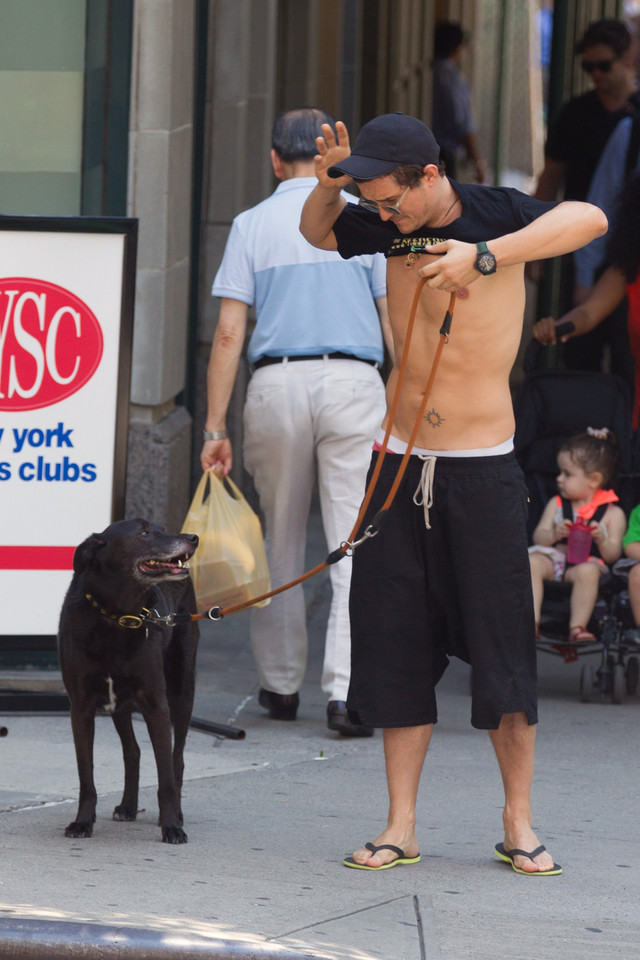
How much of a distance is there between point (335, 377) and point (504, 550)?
1.81 meters

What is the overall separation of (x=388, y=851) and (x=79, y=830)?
3.05ft

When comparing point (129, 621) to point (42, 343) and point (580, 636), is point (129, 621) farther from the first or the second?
point (580, 636)

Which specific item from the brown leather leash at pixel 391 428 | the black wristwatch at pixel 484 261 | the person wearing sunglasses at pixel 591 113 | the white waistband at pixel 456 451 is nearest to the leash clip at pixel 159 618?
the brown leather leash at pixel 391 428

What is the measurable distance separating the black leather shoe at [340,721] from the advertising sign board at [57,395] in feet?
3.64

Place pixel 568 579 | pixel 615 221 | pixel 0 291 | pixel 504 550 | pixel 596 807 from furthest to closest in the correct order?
pixel 615 221 → pixel 568 579 → pixel 0 291 → pixel 596 807 → pixel 504 550

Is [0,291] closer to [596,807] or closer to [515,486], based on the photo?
[515,486]

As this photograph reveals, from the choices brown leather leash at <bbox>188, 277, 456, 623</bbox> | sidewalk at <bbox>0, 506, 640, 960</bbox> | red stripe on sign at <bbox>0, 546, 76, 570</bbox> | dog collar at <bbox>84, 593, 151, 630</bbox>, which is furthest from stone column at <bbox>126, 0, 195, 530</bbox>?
brown leather leash at <bbox>188, 277, 456, 623</bbox>

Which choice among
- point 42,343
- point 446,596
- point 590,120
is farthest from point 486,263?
point 590,120

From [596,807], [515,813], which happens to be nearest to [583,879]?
[515,813]

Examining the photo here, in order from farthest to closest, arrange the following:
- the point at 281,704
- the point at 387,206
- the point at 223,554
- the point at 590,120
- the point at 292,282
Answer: the point at 590,120
the point at 281,704
the point at 292,282
the point at 223,554
the point at 387,206

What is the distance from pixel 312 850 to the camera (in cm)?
471

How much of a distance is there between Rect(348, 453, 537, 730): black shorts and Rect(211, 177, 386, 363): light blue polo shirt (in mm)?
1634

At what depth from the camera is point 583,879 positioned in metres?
4.47

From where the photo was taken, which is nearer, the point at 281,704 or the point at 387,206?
the point at 387,206
